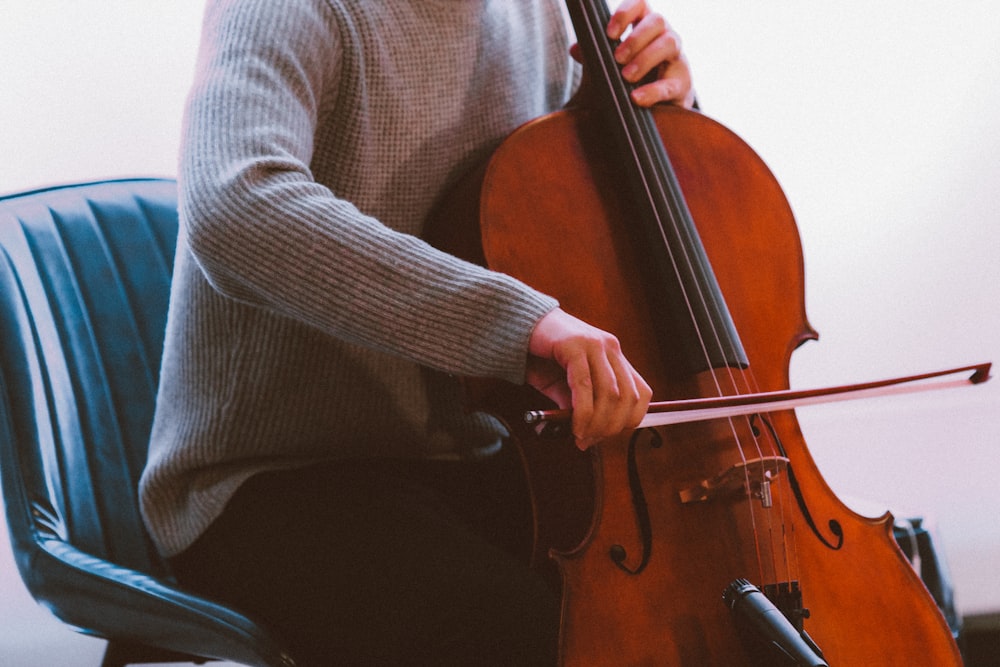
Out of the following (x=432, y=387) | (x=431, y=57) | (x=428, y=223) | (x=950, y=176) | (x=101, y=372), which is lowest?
(x=101, y=372)

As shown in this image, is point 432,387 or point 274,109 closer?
point 274,109

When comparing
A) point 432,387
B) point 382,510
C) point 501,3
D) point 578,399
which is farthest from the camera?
point 501,3

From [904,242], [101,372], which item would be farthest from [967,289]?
[101,372]

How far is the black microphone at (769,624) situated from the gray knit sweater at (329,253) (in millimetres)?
212

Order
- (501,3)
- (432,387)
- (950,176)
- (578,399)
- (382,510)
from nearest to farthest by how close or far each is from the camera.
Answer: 1. (578,399)
2. (382,510)
3. (432,387)
4. (501,3)
5. (950,176)

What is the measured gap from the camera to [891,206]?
1.62 m


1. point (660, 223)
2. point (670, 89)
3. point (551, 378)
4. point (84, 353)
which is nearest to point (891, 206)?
point (670, 89)

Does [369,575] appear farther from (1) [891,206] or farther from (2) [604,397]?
(1) [891,206]

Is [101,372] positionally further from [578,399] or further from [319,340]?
[578,399]

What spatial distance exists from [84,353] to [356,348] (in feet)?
1.09

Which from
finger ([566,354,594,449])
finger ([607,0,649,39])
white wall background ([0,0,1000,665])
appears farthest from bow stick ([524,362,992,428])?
white wall background ([0,0,1000,665])

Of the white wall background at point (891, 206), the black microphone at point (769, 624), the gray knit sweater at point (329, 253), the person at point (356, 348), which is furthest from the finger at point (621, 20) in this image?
the white wall background at point (891, 206)

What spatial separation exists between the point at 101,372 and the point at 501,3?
584 millimetres

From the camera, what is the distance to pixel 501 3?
3.03ft
